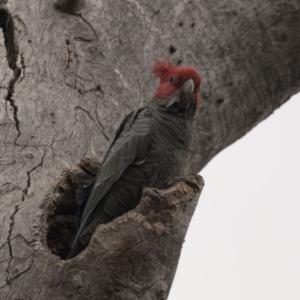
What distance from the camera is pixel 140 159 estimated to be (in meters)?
3.66

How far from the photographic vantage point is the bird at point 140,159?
351 cm

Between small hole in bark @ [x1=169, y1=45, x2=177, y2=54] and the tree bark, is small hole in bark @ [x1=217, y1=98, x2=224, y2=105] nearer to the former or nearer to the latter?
the tree bark

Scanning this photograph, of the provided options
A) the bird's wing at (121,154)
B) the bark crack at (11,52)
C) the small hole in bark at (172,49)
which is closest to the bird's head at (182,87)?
the bird's wing at (121,154)

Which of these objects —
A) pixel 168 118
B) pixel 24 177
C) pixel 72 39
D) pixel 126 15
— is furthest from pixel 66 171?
pixel 126 15

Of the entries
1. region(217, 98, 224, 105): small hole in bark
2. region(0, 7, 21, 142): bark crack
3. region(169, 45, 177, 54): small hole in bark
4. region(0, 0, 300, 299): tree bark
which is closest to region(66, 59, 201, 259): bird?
region(0, 0, 300, 299): tree bark

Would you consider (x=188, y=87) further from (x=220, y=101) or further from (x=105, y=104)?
(x=220, y=101)

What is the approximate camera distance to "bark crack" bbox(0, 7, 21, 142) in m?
3.85

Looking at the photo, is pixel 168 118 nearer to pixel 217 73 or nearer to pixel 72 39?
pixel 72 39

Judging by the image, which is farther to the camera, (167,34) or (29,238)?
(167,34)

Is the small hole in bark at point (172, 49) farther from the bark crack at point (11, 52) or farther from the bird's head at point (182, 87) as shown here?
the bark crack at point (11, 52)

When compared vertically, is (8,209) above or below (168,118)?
below

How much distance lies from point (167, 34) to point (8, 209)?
1954 mm

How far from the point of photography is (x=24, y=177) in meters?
3.58

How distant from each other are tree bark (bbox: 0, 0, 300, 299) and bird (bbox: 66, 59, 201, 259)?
14 centimetres
